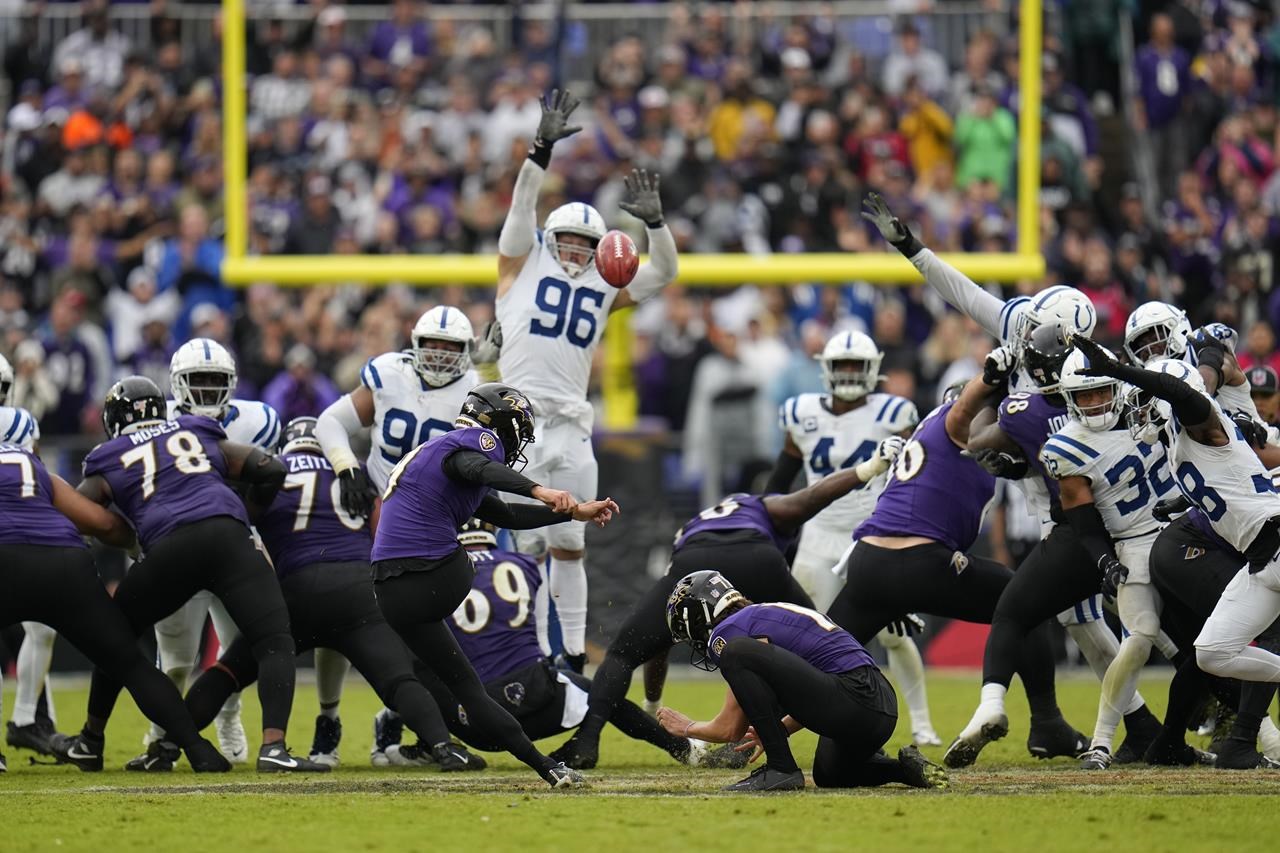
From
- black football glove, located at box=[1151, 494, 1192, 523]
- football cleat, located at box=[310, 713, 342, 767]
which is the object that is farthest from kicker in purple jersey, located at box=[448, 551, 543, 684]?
black football glove, located at box=[1151, 494, 1192, 523]

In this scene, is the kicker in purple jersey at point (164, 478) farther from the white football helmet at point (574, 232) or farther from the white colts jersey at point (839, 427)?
the white colts jersey at point (839, 427)

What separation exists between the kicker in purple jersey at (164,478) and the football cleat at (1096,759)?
3.96m

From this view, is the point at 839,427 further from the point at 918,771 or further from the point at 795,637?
the point at 918,771

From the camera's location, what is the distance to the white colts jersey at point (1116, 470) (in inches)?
357

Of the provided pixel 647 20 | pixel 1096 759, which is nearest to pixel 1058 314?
pixel 1096 759

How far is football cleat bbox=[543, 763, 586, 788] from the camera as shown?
8.31 metres

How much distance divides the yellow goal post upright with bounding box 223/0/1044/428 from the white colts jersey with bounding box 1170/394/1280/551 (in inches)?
228

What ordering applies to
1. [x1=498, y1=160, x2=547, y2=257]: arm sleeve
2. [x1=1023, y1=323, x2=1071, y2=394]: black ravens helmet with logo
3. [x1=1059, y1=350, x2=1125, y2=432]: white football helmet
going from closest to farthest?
[x1=1059, y1=350, x2=1125, y2=432]: white football helmet < [x1=1023, y1=323, x2=1071, y2=394]: black ravens helmet with logo < [x1=498, y1=160, x2=547, y2=257]: arm sleeve

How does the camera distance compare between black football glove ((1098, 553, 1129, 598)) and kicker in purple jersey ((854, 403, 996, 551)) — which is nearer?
black football glove ((1098, 553, 1129, 598))

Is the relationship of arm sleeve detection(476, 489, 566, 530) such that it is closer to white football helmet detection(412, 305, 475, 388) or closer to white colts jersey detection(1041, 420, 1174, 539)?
white football helmet detection(412, 305, 475, 388)

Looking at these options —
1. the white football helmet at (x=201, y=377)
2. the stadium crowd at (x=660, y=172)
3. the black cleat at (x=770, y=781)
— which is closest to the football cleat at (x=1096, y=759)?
the black cleat at (x=770, y=781)

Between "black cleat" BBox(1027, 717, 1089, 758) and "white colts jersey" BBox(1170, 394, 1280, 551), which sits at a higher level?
"white colts jersey" BBox(1170, 394, 1280, 551)

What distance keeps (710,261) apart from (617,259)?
3750mm

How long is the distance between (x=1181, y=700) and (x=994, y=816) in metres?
2.28
